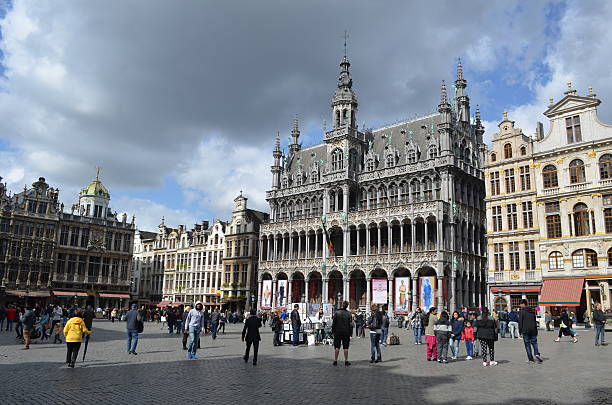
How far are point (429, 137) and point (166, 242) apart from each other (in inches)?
1973

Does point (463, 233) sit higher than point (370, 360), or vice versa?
point (463, 233)

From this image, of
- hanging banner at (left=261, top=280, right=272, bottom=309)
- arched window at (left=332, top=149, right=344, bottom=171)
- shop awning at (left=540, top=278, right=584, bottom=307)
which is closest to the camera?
shop awning at (left=540, top=278, right=584, bottom=307)

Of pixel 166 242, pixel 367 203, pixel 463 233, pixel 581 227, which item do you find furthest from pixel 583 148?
pixel 166 242

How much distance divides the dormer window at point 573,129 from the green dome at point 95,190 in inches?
2493

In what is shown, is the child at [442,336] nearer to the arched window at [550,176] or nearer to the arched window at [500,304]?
the arched window at [550,176]

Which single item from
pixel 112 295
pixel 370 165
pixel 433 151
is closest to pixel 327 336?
pixel 433 151

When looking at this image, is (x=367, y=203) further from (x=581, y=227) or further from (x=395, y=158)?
(x=581, y=227)

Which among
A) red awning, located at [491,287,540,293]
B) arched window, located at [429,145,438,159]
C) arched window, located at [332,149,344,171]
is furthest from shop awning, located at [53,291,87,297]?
red awning, located at [491,287,540,293]

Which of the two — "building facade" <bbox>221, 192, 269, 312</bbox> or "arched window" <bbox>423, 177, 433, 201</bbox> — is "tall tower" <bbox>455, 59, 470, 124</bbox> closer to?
"arched window" <bbox>423, 177, 433, 201</bbox>

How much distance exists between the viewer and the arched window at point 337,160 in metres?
61.1

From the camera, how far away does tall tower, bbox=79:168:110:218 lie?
7669 cm

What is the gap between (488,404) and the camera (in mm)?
10023

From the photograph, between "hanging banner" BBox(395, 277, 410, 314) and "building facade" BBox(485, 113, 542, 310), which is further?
"hanging banner" BBox(395, 277, 410, 314)

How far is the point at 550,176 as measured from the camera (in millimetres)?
42938
